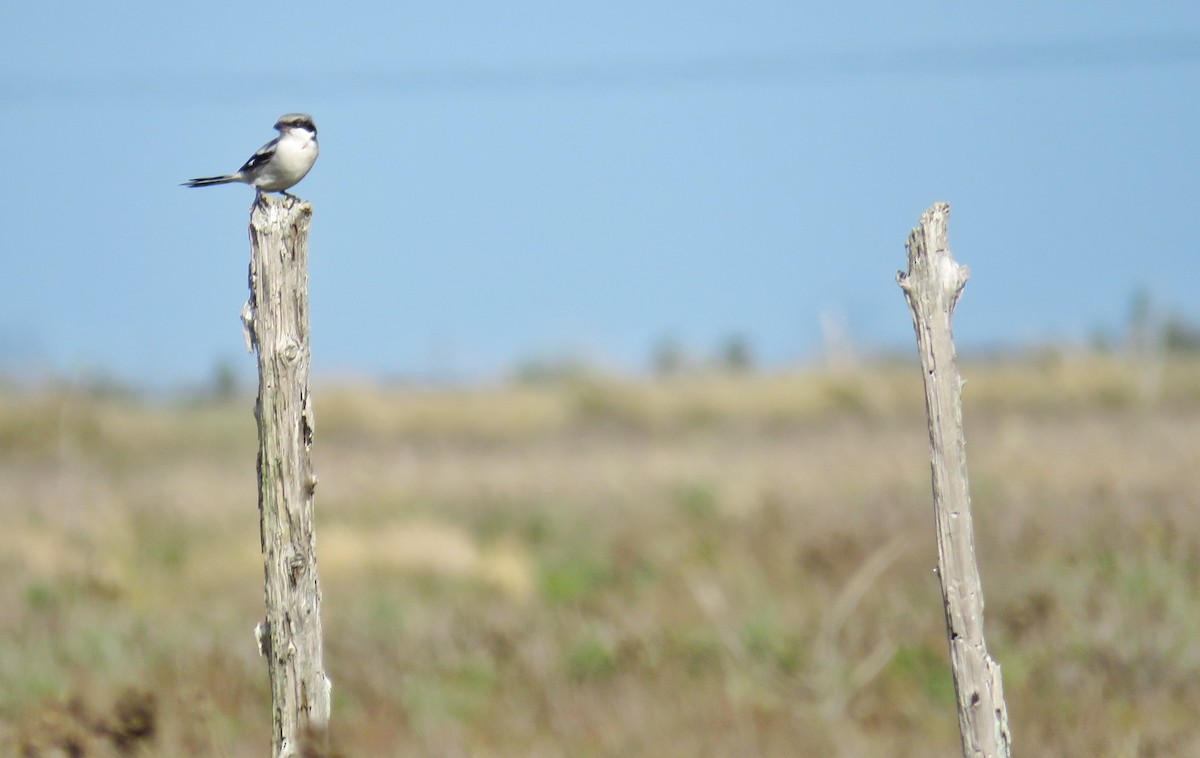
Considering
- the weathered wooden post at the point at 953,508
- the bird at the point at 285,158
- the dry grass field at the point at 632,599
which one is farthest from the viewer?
the dry grass field at the point at 632,599

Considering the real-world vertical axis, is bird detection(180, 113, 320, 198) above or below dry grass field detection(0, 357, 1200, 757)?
above

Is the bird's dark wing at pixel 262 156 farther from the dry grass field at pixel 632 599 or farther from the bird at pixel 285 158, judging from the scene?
the dry grass field at pixel 632 599

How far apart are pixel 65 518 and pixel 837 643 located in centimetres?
715

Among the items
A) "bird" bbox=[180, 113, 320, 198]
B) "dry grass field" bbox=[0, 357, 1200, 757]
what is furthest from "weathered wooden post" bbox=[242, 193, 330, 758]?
"bird" bbox=[180, 113, 320, 198]

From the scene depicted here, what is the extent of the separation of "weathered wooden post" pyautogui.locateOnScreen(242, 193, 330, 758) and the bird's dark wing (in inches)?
59.4

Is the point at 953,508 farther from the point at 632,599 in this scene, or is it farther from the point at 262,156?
the point at 632,599

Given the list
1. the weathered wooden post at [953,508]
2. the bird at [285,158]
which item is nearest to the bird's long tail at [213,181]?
the bird at [285,158]

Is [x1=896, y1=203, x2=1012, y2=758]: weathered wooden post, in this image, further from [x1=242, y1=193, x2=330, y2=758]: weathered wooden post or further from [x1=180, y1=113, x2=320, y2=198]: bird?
[x1=180, y1=113, x2=320, y2=198]: bird

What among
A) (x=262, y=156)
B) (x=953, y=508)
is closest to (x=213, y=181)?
(x=262, y=156)

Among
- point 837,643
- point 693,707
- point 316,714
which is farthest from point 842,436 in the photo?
point 316,714

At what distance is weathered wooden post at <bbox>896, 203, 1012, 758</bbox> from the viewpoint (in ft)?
8.70

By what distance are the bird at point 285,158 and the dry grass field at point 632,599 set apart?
1.86 meters

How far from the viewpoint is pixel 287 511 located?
2996 millimetres

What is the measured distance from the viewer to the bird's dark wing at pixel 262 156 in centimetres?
446
